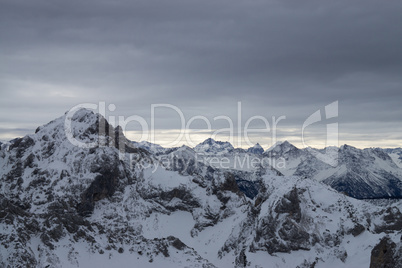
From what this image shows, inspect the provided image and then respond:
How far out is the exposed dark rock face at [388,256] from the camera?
102312mm

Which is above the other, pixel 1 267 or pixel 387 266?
pixel 387 266

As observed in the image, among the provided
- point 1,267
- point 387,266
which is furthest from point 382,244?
point 1,267

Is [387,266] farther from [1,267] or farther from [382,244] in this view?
[1,267]

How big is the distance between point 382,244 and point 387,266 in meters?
18.2

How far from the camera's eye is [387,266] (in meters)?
104

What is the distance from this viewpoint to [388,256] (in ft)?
350

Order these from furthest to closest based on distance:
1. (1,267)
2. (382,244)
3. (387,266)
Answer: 1. (1,267)
2. (382,244)
3. (387,266)

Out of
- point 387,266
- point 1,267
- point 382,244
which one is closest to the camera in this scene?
point 387,266

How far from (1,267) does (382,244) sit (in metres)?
160

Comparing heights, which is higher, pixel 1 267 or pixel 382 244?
pixel 382 244

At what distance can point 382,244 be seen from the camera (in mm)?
121750

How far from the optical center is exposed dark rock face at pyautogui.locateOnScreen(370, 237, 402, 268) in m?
102

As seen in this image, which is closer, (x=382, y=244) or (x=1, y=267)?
(x=382, y=244)
